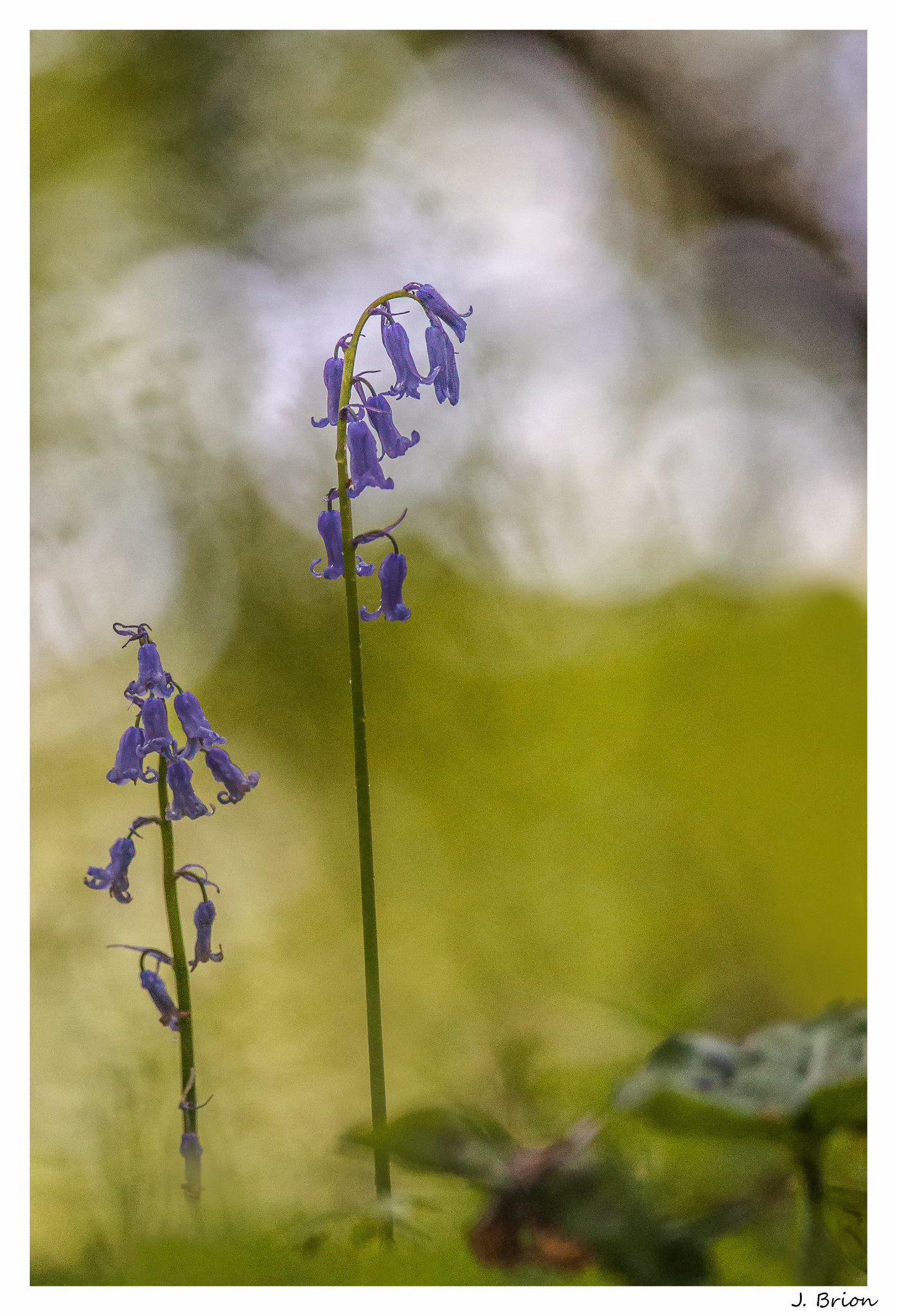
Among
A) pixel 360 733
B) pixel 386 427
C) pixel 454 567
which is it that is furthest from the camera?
pixel 454 567

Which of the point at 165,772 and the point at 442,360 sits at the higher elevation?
the point at 442,360

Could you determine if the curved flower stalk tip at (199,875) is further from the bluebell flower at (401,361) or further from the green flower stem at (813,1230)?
the green flower stem at (813,1230)

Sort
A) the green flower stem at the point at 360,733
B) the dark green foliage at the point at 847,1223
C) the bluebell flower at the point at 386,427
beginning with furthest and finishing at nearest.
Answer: the dark green foliage at the point at 847,1223, the bluebell flower at the point at 386,427, the green flower stem at the point at 360,733

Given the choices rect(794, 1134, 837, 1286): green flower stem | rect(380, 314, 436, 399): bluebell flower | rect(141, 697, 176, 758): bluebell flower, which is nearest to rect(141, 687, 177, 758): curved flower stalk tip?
rect(141, 697, 176, 758): bluebell flower

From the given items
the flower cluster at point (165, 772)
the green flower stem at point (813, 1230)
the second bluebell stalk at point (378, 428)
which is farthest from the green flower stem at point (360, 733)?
the green flower stem at point (813, 1230)

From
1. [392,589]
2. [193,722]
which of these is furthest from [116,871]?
[392,589]

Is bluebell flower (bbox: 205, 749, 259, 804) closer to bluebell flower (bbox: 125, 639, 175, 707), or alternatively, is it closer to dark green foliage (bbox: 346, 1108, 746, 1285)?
bluebell flower (bbox: 125, 639, 175, 707)

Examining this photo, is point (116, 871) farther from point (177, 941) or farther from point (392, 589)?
point (392, 589)

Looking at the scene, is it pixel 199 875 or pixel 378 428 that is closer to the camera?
pixel 378 428
